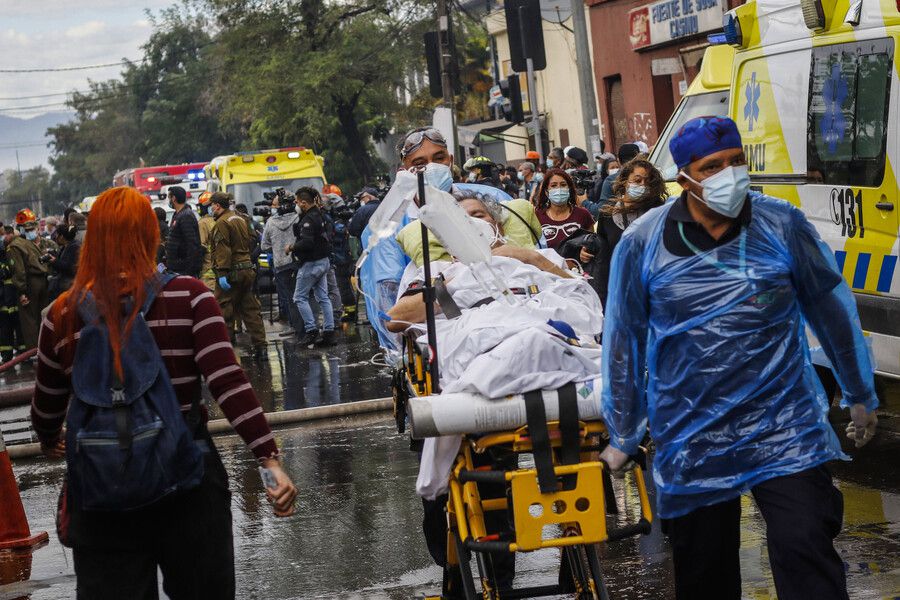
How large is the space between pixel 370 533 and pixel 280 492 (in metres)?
3.07

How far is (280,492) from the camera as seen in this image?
4.17 metres

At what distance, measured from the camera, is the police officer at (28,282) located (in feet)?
63.2

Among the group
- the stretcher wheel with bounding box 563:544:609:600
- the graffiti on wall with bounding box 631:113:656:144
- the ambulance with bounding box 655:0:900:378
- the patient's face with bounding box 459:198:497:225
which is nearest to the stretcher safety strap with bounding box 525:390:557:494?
the stretcher wheel with bounding box 563:544:609:600

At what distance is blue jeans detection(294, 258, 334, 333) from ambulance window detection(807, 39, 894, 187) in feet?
29.9

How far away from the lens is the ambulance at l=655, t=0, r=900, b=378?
7453 millimetres

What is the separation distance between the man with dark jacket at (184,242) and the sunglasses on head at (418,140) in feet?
34.6

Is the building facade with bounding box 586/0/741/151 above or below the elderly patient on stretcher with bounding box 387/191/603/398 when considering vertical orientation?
above

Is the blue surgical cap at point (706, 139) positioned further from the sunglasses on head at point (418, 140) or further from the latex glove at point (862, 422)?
the sunglasses on head at point (418, 140)

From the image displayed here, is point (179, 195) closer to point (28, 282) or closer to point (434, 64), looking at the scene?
point (28, 282)

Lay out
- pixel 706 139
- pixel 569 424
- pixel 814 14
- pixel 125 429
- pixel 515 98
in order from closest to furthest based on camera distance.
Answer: pixel 125 429 < pixel 706 139 < pixel 569 424 < pixel 814 14 < pixel 515 98

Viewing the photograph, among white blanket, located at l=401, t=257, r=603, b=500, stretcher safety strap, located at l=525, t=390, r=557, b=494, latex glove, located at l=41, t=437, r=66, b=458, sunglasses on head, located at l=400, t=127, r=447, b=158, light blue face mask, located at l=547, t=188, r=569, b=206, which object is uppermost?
sunglasses on head, located at l=400, t=127, r=447, b=158

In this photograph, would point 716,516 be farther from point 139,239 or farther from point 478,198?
point 478,198

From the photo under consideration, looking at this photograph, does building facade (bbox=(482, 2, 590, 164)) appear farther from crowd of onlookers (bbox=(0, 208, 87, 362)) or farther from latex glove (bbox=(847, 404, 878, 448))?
latex glove (bbox=(847, 404, 878, 448))

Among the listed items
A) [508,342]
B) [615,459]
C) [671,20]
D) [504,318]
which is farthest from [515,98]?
[615,459]
